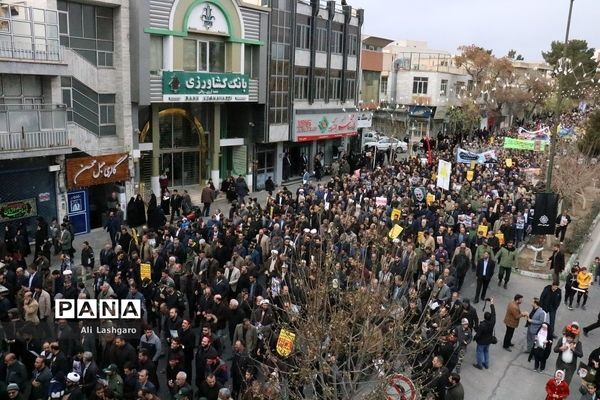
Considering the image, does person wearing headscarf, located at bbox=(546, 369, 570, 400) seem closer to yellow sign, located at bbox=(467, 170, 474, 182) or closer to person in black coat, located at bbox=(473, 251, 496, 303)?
person in black coat, located at bbox=(473, 251, 496, 303)

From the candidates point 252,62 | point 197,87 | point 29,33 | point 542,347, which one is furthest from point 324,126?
point 542,347

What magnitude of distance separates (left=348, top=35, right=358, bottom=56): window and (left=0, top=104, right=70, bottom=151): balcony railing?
23.2m

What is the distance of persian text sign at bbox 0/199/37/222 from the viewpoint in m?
20.3

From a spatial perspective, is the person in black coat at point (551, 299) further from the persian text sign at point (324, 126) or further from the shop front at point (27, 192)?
the persian text sign at point (324, 126)

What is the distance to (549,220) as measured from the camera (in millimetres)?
20188

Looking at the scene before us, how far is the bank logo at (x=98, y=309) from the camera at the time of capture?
11812 mm

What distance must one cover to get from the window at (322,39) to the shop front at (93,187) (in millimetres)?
16451

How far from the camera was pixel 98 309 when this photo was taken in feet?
39.3

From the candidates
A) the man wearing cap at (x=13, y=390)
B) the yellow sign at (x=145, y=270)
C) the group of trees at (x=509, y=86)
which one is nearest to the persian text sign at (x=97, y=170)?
the yellow sign at (x=145, y=270)

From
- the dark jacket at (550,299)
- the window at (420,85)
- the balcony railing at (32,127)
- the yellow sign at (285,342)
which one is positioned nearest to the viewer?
the yellow sign at (285,342)

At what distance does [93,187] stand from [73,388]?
50.3ft

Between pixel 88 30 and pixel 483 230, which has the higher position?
pixel 88 30

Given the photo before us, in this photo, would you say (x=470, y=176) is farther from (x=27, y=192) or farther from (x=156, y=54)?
(x=27, y=192)

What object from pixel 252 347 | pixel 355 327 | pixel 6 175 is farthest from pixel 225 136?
pixel 355 327
